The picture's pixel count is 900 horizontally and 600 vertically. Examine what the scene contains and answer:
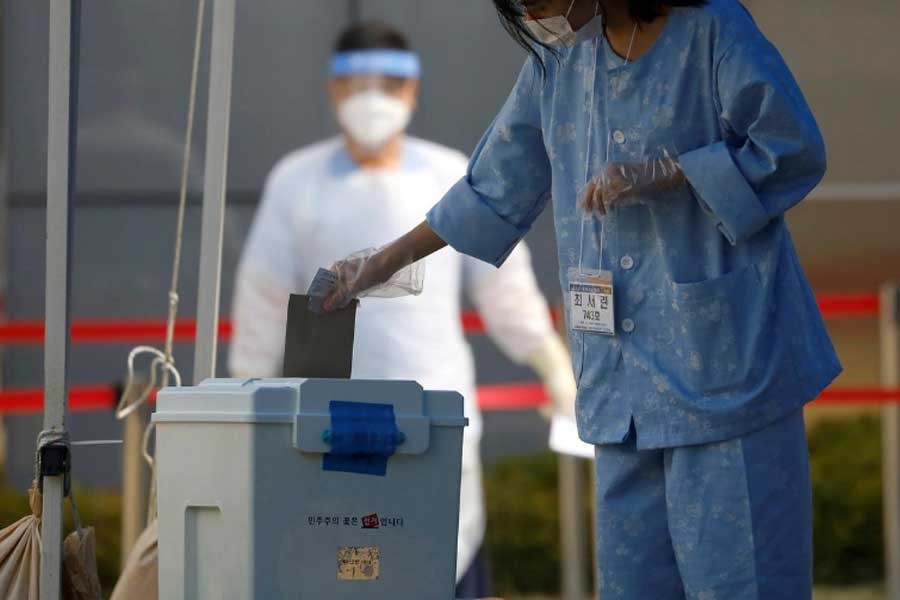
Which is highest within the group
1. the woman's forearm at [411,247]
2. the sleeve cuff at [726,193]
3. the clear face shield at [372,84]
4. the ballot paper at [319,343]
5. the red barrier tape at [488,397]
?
the clear face shield at [372,84]

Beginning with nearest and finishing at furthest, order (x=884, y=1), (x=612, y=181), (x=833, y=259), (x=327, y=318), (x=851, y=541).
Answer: (x=612, y=181)
(x=327, y=318)
(x=884, y=1)
(x=833, y=259)
(x=851, y=541)

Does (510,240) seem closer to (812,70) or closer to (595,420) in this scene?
(595,420)

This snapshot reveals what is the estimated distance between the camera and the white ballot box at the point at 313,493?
5.82 feet

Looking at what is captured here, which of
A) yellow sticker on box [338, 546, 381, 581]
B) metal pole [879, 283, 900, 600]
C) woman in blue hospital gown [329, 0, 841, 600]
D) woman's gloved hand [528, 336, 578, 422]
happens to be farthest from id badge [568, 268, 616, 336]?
metal pole [879, 283, 900, 600]

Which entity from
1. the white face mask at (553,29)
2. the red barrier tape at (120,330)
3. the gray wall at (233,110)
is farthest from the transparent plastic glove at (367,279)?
the red barrier tape at (120,330)

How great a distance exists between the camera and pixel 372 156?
3.76 metres

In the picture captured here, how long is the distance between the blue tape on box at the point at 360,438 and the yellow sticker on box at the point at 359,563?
100mm

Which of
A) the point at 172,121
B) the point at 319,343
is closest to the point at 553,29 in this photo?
the point at 319,343

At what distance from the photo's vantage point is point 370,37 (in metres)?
3.70

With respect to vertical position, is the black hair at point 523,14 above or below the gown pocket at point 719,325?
above

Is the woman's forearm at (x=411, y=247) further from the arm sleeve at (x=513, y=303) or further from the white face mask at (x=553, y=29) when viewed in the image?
the arm sleeve at (x=513, y=303)

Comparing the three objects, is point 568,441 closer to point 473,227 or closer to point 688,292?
point 473,227

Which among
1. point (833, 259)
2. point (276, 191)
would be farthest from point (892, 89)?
point (276, 191)

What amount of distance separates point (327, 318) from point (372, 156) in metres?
1.89
